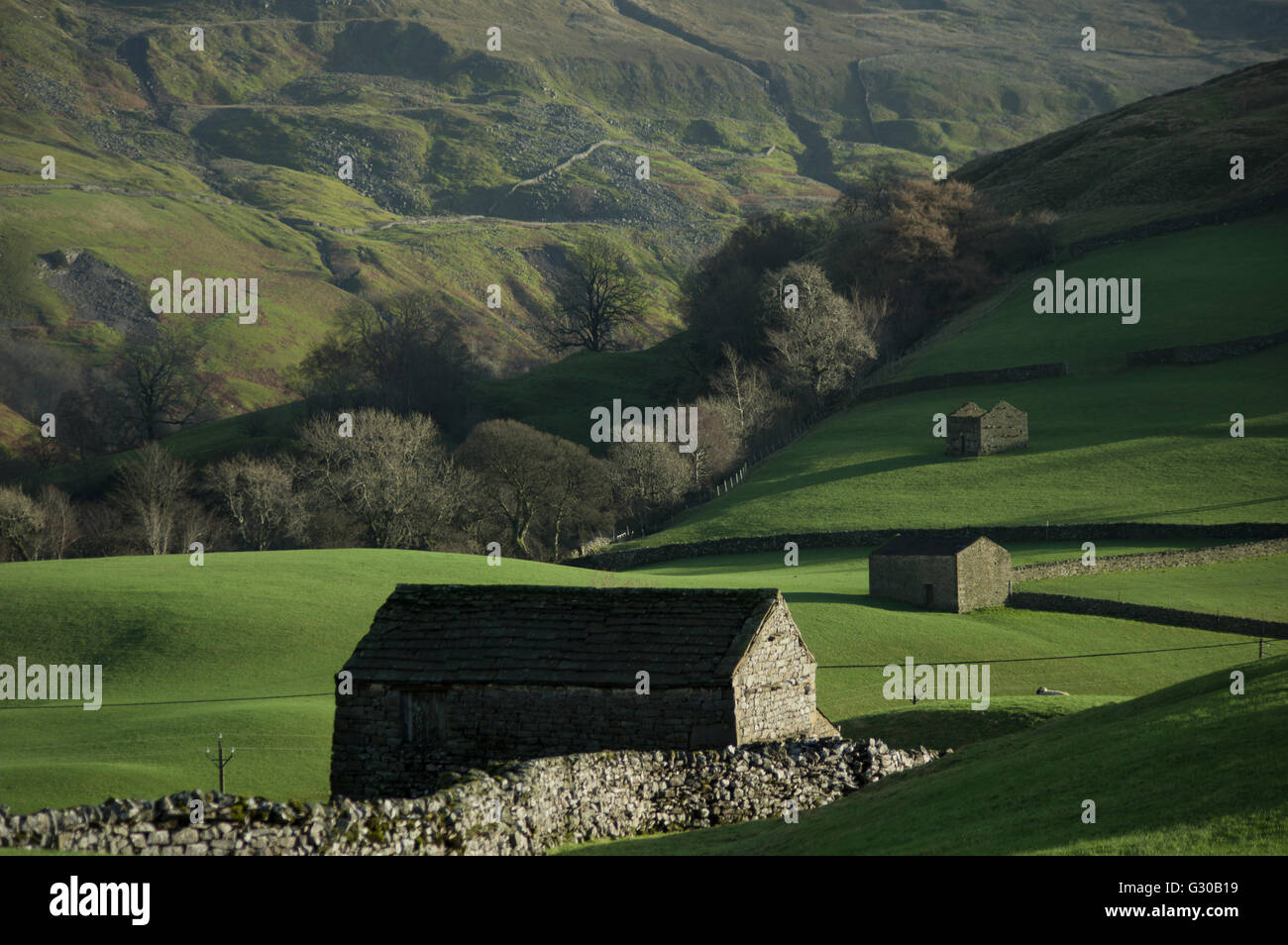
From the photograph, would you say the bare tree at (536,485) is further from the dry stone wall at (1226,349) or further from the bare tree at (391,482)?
the dry stone wall at (1226,349)

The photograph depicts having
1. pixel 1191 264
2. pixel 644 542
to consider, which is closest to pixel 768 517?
pixel 644 542

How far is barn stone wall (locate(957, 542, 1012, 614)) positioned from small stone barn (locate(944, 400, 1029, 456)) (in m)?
27.8

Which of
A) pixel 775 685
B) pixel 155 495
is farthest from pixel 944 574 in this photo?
pixel 155 495

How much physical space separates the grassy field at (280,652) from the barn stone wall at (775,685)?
7.85 metres

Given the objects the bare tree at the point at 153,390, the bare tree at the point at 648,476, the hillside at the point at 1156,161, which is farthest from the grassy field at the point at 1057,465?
the bare tree at the point at 153,390

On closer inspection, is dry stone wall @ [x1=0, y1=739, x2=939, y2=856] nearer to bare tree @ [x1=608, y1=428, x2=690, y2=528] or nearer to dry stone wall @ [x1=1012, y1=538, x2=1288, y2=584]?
dry stone wall @ [x1=1012, y1=538, x2=1288, y2=584]

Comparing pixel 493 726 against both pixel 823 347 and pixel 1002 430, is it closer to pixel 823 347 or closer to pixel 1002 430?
pixel 1002 430

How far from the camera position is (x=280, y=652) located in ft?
157

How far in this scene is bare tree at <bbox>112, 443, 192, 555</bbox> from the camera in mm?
91438

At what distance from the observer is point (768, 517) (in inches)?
3000

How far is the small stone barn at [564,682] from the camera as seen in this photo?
2450cm

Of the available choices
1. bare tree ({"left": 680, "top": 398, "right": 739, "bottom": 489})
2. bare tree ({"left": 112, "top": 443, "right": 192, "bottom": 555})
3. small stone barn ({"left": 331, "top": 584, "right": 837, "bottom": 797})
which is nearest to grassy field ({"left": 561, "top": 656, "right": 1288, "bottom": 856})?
small stone barn ({"left": 331, "top": 584, "right": 837, "bottom": 797})

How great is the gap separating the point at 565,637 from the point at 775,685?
14.0 ft
